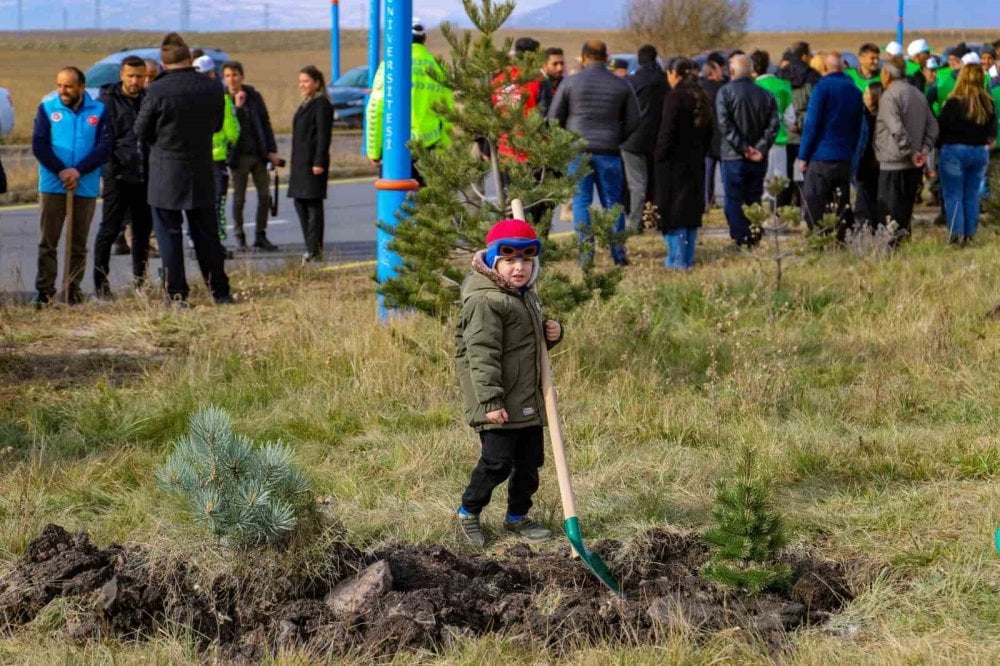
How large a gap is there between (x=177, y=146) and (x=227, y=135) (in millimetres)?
2995

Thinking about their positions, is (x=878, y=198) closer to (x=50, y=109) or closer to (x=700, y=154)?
(x=700, y=154)

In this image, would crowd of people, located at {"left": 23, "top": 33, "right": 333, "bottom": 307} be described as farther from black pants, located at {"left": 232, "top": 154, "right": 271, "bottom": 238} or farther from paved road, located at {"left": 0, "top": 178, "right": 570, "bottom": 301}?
black pants, located at {"left": 232, "top": 154, "right": 271, "bottom": 238}

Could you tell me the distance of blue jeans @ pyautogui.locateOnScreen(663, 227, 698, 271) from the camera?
37.2 ft

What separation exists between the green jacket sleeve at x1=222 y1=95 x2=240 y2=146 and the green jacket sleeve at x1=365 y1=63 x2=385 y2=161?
292 cm

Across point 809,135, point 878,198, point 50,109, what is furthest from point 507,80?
point 878,198

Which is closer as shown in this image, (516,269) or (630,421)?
(516,269)

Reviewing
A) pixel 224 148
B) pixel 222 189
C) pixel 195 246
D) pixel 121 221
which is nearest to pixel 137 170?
pixel 121 221

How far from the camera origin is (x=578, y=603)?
456 centimetres

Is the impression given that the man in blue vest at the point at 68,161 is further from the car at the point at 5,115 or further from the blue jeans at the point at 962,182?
the blue jeans at the point at 962,182

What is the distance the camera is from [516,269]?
5066mm

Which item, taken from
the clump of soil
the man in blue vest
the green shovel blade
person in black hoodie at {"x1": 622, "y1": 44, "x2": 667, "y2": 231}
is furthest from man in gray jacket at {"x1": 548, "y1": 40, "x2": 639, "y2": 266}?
the clump of soil

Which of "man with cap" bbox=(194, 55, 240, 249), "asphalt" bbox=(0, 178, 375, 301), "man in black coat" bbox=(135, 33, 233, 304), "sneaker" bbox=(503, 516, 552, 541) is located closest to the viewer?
"sneaker" bbox=(503, 516, 552, 541)

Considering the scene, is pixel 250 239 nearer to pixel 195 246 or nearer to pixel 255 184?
pixel 255 184

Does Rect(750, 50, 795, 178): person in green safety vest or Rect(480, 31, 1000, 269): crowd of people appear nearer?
Rect(480, 31, 1000, 269): crowd of people
